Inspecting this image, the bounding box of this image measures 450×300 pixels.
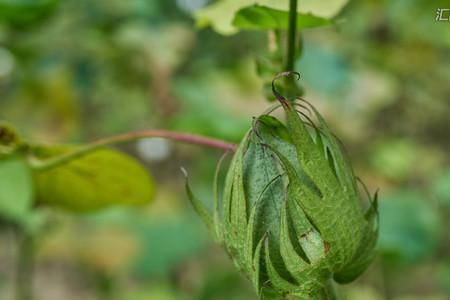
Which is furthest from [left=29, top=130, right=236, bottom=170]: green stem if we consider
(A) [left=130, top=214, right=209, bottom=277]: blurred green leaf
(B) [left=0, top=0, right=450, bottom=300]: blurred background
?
(A) [left=130, top=214, right=209, bottom=277]: blurred green leaf

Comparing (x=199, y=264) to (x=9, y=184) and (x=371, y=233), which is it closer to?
(x=9, y=184)

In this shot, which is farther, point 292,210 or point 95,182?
point 95,182

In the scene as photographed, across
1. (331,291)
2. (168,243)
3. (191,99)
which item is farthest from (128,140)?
(168,243)

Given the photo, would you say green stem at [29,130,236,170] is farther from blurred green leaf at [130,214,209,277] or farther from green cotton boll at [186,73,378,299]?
blurred green leaf at [130,214,209,277]

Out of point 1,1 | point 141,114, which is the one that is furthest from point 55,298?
point 1,1

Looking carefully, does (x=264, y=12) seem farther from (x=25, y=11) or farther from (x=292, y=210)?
(x=25, y=11)

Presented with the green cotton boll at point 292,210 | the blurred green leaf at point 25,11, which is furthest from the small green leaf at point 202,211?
the blurred green leaf at point 25,11
